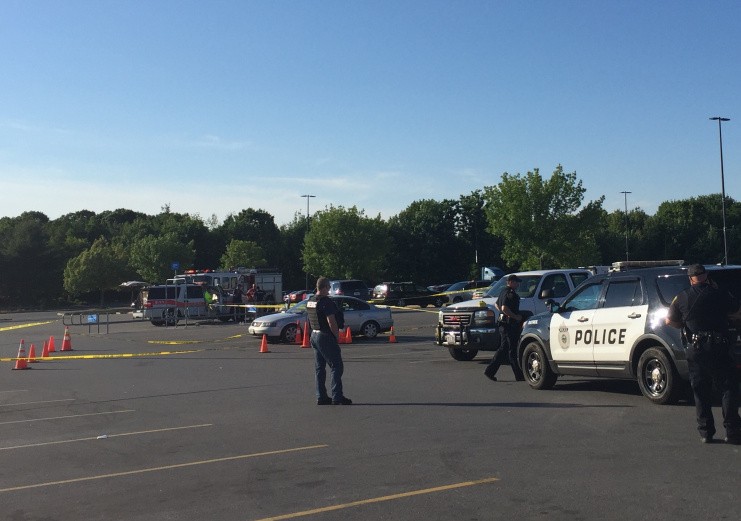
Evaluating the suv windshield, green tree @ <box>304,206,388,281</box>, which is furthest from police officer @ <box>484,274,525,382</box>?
green tree @ <box>304,206,388,281</box>

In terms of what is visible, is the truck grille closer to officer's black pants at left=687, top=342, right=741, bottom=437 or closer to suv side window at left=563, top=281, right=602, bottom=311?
suv side window at left=563, top=281, right=602, bottom=311

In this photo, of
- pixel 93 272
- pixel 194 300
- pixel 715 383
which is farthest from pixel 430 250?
pixel 715 383

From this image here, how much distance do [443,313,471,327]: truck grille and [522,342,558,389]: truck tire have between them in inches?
156

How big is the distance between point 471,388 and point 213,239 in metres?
87.9

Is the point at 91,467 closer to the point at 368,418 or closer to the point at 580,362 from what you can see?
the point at 368,418

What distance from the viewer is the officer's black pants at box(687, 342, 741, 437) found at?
893 cm

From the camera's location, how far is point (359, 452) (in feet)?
29.9

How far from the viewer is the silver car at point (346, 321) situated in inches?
1070

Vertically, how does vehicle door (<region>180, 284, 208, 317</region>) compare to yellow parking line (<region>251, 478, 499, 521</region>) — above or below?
above

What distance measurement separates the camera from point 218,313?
4153cm

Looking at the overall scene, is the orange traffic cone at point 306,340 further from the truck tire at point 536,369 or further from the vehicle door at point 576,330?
the vehicle door at point 576,330

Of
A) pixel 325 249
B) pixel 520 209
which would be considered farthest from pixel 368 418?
pixel 325 249

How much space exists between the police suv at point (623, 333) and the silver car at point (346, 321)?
13.6m

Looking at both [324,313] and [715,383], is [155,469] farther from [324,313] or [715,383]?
[715,383]
